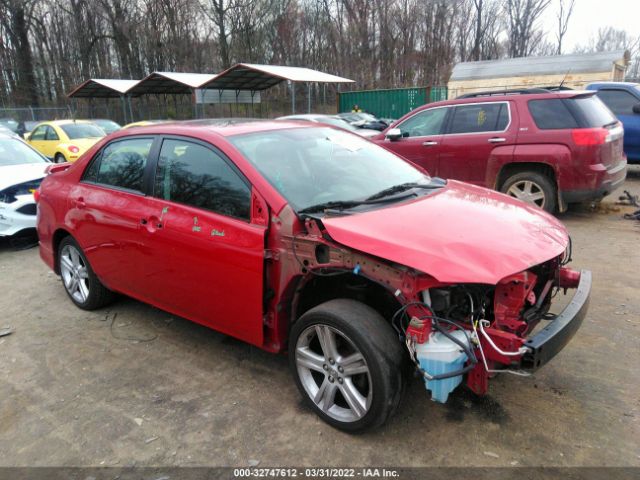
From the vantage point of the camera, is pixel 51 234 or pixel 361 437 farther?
pixel 51 234

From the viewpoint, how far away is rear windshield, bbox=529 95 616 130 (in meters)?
6.43

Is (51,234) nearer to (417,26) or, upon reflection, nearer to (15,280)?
(15,280)

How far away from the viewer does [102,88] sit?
83.5ft

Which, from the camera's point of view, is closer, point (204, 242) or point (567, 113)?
point (204, 242)

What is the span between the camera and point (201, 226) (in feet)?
10.3

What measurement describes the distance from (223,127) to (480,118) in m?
4.89

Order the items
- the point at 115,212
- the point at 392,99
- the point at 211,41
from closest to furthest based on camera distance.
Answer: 1. the point at 115,212
2. the point at 392,99
3. the point at 211,41

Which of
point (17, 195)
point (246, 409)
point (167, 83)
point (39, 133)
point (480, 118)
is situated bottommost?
point (246, 409)

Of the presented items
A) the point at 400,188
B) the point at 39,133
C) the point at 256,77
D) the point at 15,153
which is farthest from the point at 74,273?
the point at 256,77

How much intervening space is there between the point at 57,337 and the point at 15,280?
6.54 ft

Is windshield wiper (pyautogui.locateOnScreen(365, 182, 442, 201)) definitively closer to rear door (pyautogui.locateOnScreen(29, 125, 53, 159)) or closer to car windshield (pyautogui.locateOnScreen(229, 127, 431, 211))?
car windshield (pyautogui.locateOnScreen(229, 127, 431, 211))

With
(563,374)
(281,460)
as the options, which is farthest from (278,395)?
(563,374)

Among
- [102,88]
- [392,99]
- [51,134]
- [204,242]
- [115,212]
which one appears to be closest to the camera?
[204,242]

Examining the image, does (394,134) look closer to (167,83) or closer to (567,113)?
(567,113)
